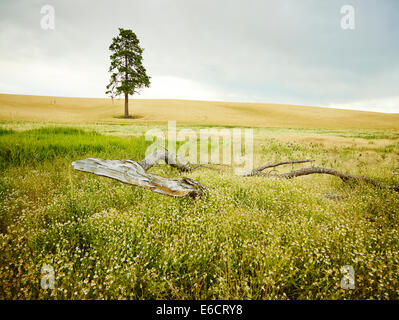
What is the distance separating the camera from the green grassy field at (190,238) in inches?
71.5

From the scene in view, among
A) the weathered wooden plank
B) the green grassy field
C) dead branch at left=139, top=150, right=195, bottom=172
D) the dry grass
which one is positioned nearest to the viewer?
the green grassy field

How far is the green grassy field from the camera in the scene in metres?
1.82

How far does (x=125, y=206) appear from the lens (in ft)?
11.9

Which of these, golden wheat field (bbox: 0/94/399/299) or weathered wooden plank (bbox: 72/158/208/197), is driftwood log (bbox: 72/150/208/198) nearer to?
weathered wooden plank (bbox: 72/158/208/197)

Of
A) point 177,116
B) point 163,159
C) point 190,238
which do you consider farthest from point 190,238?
point 177,116

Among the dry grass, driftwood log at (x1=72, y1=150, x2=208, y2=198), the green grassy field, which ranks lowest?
the green grassy field

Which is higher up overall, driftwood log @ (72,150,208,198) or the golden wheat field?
driftwood log @ (72,150,208,198)

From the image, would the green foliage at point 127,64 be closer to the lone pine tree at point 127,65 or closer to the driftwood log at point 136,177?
the lone pine tree at point 127,65

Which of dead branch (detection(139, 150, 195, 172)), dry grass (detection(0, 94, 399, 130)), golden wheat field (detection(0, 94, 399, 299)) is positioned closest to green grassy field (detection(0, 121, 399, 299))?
golden wheat field (detection(0, 94, 399, 299))

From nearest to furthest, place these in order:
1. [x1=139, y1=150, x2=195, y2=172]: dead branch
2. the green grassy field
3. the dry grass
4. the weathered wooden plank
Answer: the green grassy field, the weathered wooden plank, [x1=139, y1=150, x2=195, y2=172]: dead branch, the dry grass

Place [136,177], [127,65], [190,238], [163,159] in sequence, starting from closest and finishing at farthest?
[190,238] → [136,177] → [163,159] → [127,65]

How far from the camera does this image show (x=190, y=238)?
252 cm

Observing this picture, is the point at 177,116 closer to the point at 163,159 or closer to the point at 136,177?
the point at 163,159
